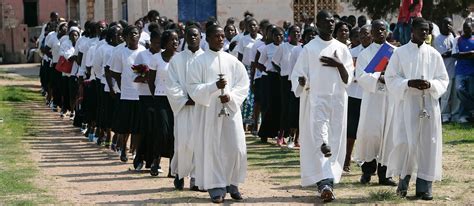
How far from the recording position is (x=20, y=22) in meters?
54.8

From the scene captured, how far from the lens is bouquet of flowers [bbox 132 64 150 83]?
14.0 m

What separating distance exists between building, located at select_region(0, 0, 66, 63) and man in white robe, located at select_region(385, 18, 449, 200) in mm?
38462

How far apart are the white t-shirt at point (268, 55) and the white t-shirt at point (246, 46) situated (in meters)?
1.19

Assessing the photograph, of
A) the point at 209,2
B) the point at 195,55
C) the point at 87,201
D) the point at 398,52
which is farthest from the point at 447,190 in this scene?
the point at 209,2

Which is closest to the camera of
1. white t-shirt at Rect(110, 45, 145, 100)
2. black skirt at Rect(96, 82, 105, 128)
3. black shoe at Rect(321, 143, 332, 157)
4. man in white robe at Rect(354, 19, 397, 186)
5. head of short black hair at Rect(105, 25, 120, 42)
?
black shoe at Rect(321, 143, 332, 157)

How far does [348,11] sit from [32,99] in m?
9.86

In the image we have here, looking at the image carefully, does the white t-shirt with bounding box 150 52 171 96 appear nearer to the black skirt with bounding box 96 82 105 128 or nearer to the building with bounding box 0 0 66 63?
the black skirt with bounding box 96 82 105 128

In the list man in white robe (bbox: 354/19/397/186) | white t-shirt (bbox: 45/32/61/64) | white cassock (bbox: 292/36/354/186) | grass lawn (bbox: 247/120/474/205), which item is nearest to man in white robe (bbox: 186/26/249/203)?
white cassock (bbox: 292/36/354/186)

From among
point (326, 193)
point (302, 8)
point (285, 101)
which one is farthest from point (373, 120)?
point (302, 8)

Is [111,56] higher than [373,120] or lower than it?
higher

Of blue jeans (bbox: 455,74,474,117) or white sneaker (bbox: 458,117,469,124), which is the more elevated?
blue jeans (bbox: 455,74,474,117)

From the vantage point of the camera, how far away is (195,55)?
39.0 ft

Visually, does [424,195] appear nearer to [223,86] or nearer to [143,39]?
[223,86]

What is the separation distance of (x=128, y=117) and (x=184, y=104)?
3197mm
